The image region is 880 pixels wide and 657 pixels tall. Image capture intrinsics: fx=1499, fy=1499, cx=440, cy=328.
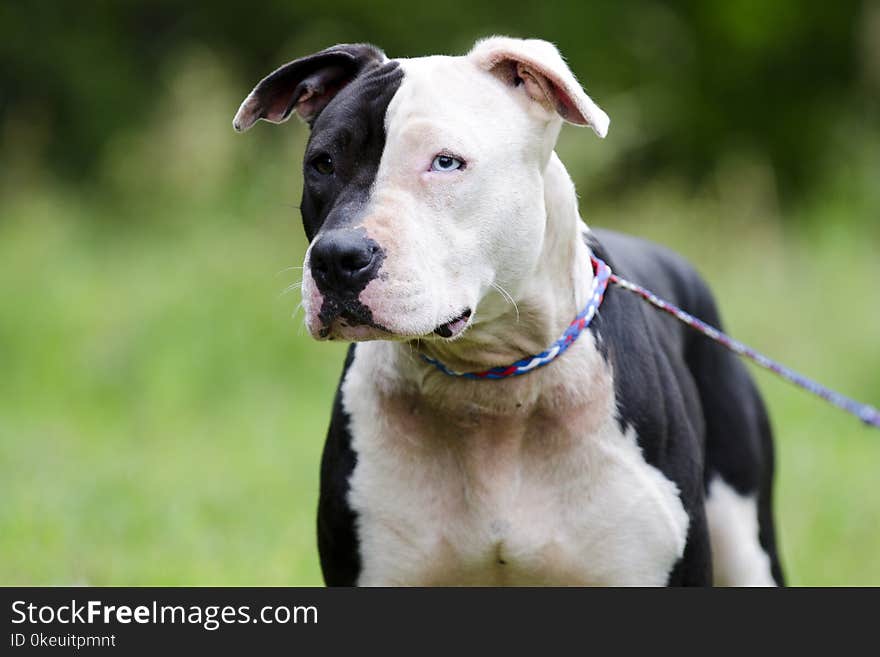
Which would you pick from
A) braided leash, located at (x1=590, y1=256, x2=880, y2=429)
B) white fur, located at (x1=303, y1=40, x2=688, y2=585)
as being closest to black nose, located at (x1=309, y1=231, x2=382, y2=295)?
white fur, located at (x1=303, y1=40, x2=688, y2=585)

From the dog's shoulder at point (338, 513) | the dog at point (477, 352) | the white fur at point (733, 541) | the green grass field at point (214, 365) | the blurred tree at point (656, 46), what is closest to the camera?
the dog at point (477, 352)

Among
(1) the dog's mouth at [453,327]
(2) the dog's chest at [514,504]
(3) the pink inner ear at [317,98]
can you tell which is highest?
(3) the pink inner ear at [317,98]

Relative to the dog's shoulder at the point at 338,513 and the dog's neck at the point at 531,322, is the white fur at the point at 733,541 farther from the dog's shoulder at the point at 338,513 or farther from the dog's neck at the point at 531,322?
the dog's shoulder at the point at 338,513

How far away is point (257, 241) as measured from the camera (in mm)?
9438

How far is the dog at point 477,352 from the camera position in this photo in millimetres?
3486

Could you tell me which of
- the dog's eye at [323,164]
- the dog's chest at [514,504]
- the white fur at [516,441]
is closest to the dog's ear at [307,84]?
the white fur at [516,441]

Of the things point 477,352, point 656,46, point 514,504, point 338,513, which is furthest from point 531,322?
point 656,46

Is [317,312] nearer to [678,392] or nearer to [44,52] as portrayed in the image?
[678,392]

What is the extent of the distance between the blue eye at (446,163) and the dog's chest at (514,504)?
0.70m

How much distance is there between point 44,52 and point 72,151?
0.99 meters

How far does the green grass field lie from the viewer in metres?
6.19

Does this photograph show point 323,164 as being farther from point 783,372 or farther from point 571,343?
point 783,372

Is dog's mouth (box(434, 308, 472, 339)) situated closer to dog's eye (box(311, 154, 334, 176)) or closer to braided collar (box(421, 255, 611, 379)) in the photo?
braided collar (box(421, 255, 611, 379))

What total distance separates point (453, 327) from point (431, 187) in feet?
1.09
